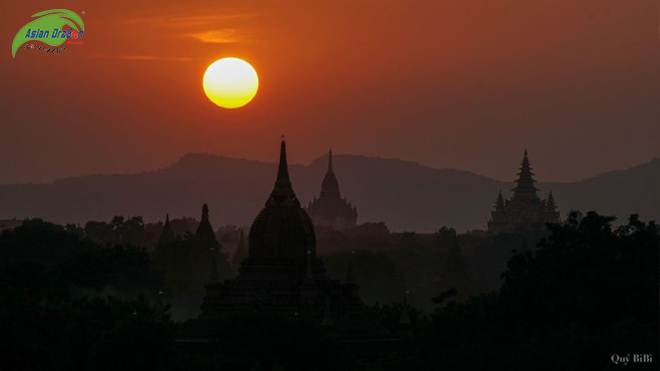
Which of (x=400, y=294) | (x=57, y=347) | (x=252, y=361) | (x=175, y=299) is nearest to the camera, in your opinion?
(x=57, y=347)

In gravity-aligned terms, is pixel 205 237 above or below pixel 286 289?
above

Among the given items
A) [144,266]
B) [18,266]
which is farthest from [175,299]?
[18,266]

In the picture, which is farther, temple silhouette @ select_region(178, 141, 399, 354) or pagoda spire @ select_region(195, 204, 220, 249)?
pagoda spire @ select_region(195, 204, 220, 249)

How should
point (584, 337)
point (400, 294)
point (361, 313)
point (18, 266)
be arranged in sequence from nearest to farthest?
point (584, 337) < point (361, 313) < point (18, 266) < point (400, 294)

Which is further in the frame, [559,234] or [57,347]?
[559,234]

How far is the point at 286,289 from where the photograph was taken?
357 feet

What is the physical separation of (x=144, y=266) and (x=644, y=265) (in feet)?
165

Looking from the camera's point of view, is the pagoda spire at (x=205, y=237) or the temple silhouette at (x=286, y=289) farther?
the pagoda spire at (x=205, y=237)

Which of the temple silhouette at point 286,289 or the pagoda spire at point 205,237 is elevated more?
the pagoda spire at point 205,237

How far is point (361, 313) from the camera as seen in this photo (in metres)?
107

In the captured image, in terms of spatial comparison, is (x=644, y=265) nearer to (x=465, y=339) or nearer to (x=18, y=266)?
(x=465, y=339)

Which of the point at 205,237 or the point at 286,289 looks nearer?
the point at 286,289

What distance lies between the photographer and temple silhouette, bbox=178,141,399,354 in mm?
103562

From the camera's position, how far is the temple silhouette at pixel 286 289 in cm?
10356
